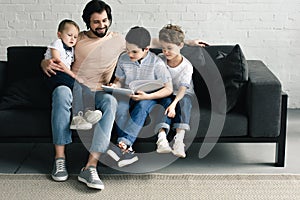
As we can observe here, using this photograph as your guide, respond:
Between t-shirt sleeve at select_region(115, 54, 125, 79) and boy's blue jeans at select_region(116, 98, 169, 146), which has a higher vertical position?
t-shirt sleeve at select_region(115, 54, 125, 79)

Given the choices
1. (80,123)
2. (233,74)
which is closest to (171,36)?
(233,74)

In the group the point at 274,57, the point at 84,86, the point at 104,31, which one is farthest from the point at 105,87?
the point at 274,57

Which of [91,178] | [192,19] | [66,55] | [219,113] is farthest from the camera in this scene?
[192,19]

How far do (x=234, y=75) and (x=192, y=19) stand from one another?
3.96ft

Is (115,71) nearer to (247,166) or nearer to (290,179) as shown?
(247,166)

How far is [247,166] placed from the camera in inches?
152

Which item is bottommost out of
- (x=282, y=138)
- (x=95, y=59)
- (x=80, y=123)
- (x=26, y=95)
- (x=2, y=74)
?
(x=282, y=138)

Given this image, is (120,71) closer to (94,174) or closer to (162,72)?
(162,72)

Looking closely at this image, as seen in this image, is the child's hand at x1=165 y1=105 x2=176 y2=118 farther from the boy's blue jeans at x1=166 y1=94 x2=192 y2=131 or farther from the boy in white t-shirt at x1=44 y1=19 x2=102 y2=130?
the boy in white t-shirt at x1=44 y1=19 x2=102 y2=130

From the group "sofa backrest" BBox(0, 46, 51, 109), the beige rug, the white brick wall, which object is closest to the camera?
the beige rug

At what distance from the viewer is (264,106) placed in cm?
370

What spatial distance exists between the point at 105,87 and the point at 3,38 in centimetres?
161

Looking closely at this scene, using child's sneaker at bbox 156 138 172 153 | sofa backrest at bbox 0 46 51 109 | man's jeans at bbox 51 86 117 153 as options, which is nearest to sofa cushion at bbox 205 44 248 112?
child's sneaker at bbox 156 138 172 153

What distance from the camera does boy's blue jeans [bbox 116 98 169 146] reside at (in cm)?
360
